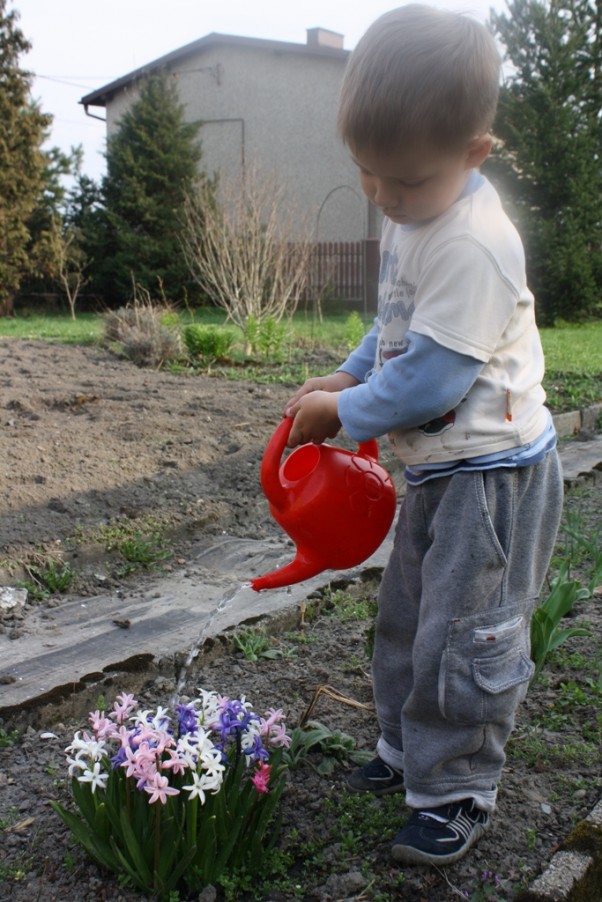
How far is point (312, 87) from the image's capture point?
23.3 m

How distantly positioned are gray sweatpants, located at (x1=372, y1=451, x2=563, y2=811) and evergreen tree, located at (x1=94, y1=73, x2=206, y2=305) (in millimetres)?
18903

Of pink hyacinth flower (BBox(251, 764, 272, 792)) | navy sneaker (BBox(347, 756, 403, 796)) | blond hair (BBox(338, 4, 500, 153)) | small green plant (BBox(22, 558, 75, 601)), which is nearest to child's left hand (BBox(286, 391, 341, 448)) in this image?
blond hair (BBox(338, 4, 500, 153))

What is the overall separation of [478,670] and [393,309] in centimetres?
71

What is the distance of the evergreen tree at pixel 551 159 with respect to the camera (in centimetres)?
1628

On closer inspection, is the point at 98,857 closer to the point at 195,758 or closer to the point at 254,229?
the point at 195,758

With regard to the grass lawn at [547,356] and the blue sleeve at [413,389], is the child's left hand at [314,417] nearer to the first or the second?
the blue sleeve at [413,389]

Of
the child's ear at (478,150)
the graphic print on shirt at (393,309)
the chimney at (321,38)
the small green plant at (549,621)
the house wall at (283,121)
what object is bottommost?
the small green plant at (549,621)

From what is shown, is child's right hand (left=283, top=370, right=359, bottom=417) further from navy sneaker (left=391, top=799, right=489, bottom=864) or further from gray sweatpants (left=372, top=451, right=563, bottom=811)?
navy sneaker (left=391, top=799, right=489, bottom=864)

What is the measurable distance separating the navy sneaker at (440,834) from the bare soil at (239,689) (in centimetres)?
3

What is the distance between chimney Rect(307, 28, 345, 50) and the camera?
23.3 m

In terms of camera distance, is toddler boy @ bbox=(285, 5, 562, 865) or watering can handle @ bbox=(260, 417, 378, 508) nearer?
toddler boy @ bbox=(285, 5, 562, 865)

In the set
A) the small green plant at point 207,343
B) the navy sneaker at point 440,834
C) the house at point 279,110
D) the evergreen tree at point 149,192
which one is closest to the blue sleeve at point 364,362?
the navy sneaker at point 440,834

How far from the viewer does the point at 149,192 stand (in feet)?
68.5

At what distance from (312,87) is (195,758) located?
2396cm
